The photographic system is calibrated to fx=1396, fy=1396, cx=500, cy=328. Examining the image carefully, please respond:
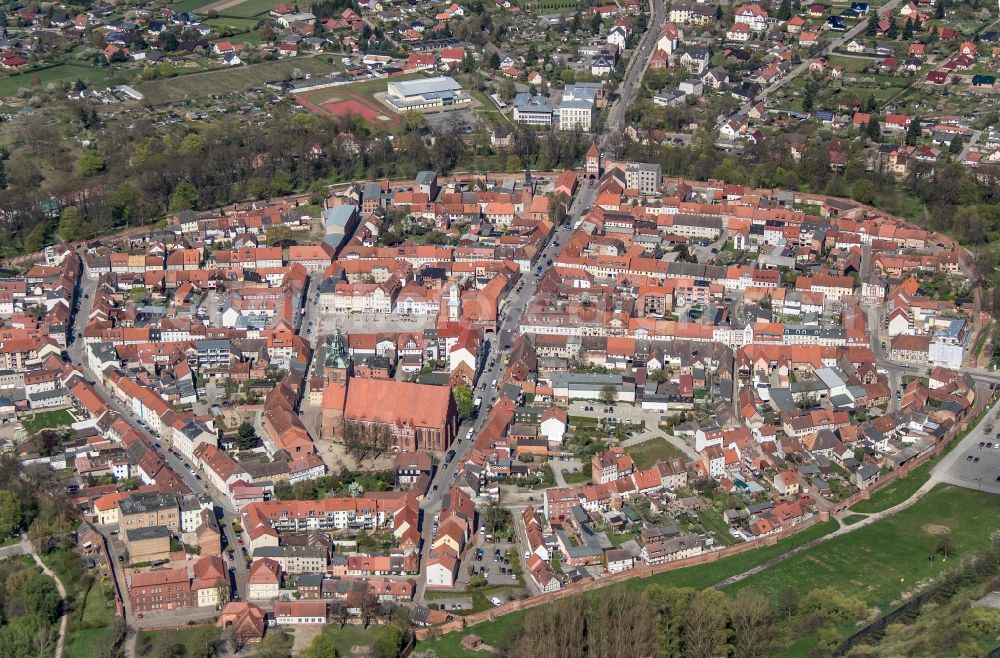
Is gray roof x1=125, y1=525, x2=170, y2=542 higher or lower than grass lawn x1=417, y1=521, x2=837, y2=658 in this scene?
lower

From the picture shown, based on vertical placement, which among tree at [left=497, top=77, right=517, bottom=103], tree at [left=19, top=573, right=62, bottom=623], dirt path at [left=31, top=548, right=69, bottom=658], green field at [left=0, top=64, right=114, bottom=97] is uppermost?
tree at [left=497, top=77, right=517, bottom=103]

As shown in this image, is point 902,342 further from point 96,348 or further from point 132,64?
point 132,64

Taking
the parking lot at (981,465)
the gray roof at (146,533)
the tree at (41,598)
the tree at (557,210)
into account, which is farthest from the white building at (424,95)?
the tree at (41,598)

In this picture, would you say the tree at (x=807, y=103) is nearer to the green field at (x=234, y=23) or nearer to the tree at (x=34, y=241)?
the green field at (x=234, y=23)

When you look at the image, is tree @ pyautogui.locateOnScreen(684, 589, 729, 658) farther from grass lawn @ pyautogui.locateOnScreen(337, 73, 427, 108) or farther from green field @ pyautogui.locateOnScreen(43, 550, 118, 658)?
grass lawn @ pyautogui.locateOnScreen(337, 73, 427, 108)

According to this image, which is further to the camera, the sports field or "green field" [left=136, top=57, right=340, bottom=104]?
"green field" [left=136, top=57, right=340, bottom=104]

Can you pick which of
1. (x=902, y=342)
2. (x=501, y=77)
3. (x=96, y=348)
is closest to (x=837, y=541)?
(x=902, y=342)

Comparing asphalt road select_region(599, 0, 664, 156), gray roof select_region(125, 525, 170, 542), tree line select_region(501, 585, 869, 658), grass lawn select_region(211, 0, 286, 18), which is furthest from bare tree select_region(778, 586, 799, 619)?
grass lawn select_region(211, 0, 286, 18)

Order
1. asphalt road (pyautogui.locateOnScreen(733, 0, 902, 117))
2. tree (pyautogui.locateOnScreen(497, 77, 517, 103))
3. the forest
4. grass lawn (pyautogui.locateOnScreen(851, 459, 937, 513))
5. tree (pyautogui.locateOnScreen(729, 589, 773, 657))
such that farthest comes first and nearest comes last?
tree (pyautogui.locateOnScreen(497, 77, 517, 103))
asphalt road (pyautogui.locateOnScreen(733, 0, 902, 117))
the forest
grass lawn (pyautogui.locateOnScreen(851, 459, 937, 513))
tree (pyautogui.locateOnScreen(729, 589, 773, 657))
